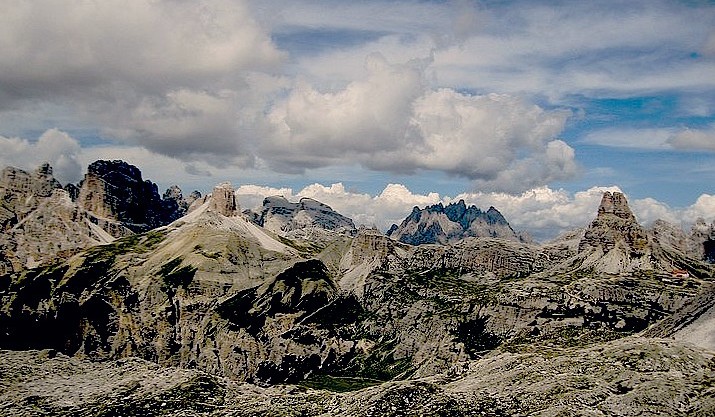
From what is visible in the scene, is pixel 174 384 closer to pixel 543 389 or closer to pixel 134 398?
pixel 134 398

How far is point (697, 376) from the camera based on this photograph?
104 m

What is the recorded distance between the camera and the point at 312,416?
123938 millimetres

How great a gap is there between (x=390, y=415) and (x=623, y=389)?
141 ft

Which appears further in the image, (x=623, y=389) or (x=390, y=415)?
(x=390, y=415)

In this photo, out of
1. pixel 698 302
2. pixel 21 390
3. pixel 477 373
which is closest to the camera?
pixel 477 373

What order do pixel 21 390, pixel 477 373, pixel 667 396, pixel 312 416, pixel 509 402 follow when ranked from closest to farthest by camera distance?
pixel 667 396 → pixel 509 402 → pixel 312 416 → pixel 477 373 → pixel 21 390

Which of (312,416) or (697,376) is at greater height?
(697,376)

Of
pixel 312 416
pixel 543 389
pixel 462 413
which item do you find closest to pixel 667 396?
pixel 543 389

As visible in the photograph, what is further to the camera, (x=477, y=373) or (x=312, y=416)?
(x=477, y=373)

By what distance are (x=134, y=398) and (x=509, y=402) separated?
3654 inches

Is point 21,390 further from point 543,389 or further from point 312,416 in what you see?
point 543,389

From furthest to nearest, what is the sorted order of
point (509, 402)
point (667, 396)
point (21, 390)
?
1. point (21, 390)
2. point (509, 402)
3. point (667, 396)

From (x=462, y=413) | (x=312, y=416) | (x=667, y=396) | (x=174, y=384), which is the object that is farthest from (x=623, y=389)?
(x=174, y=384)

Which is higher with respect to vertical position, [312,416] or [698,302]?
[698,302]
